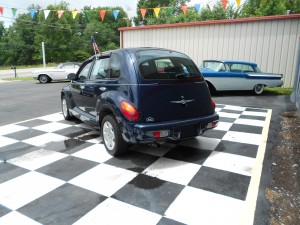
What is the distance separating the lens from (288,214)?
94.9 inches

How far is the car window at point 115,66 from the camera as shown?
3.73 m

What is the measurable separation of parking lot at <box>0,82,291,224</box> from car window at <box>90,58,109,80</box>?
1.19m

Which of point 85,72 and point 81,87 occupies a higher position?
point 85,72

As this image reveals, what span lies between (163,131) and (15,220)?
191 cm

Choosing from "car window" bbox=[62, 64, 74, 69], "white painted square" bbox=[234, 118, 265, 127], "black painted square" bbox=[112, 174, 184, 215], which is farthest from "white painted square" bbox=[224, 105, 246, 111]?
"car window" bbox=[62, 64, 74, 69]

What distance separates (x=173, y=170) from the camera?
133 inches

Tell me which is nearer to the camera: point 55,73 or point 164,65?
point 164,65

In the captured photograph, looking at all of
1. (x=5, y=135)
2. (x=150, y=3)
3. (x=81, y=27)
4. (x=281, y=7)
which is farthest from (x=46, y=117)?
(x=81, y=27)

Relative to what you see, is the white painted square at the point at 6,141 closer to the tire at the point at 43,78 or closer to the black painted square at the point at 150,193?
the black painted square at the point at 150,193

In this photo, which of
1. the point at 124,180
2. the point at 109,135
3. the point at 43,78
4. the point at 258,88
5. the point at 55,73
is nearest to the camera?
the point at 124,180

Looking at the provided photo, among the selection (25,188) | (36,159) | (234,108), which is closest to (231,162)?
(25,188)

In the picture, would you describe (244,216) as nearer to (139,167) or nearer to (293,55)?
(139,167)

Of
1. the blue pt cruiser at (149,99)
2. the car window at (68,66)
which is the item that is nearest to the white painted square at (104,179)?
the blue pt cruiser at (149,99)

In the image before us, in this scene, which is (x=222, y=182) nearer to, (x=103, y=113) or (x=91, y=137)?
(x=103, y=113)
